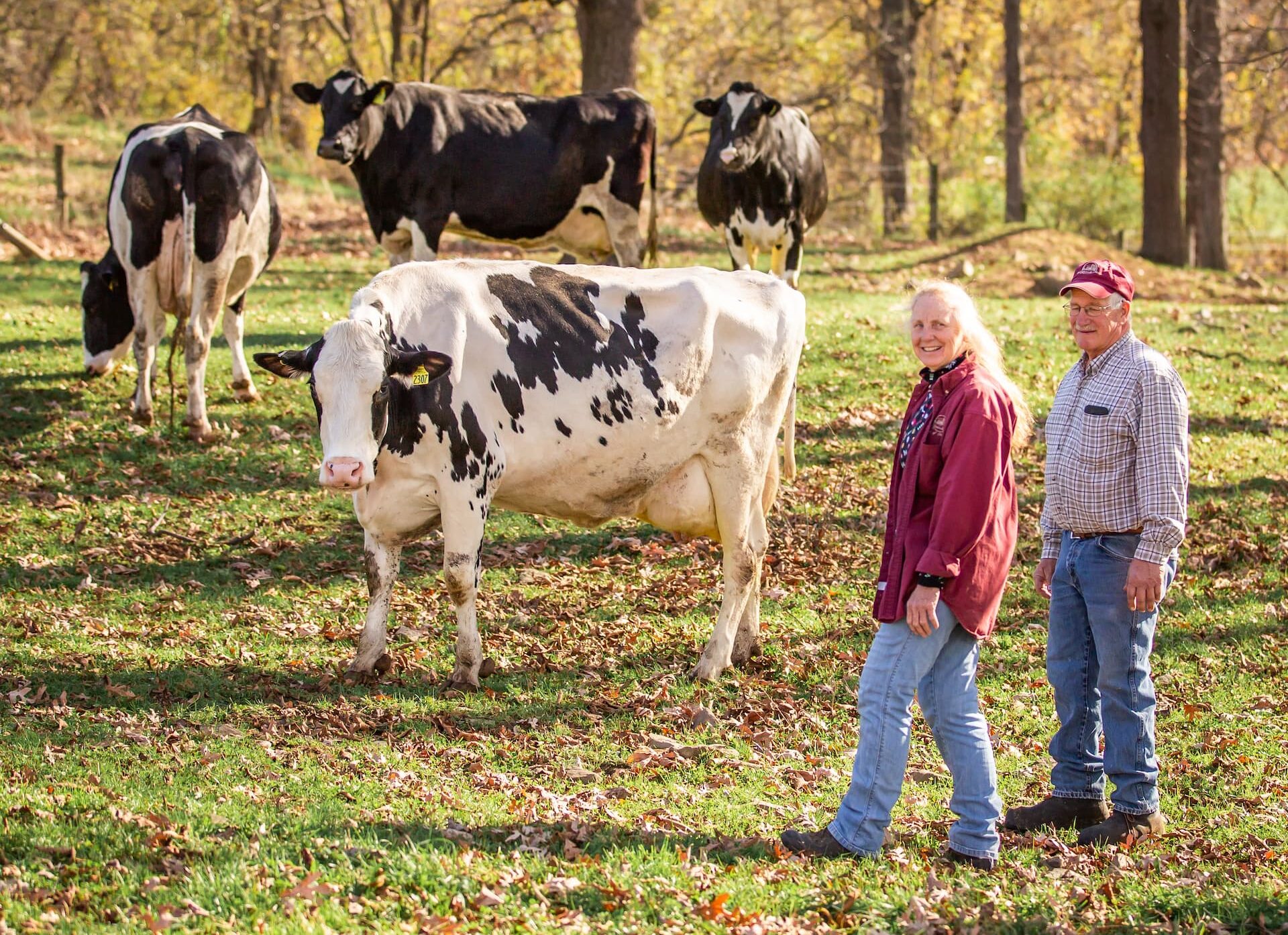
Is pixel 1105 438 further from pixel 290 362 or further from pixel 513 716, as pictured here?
pixel 290 362

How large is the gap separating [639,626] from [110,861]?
428 centimetres

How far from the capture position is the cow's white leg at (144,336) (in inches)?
477

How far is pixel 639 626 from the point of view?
891cm

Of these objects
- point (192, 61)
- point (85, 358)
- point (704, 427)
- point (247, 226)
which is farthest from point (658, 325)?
point (192, 61)

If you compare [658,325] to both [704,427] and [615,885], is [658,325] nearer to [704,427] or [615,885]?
[704,427]

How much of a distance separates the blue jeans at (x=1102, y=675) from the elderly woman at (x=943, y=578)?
63 cm

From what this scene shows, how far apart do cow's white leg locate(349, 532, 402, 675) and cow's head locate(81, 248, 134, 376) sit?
256 inches

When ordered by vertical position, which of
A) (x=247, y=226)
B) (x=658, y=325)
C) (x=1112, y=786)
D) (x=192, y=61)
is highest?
(x=192, y=61)

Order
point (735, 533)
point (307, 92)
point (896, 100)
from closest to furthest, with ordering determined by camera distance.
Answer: point (735, 533) → point (307, 92) → point (896, 100)

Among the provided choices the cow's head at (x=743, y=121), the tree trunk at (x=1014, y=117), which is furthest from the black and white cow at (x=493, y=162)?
the tree trunk at (x=1014, y=117)

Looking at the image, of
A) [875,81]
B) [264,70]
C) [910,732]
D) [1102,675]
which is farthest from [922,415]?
[264,70]

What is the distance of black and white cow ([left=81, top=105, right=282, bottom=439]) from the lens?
11836 mm

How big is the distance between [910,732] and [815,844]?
2.00ft

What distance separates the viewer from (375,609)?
7.75m
